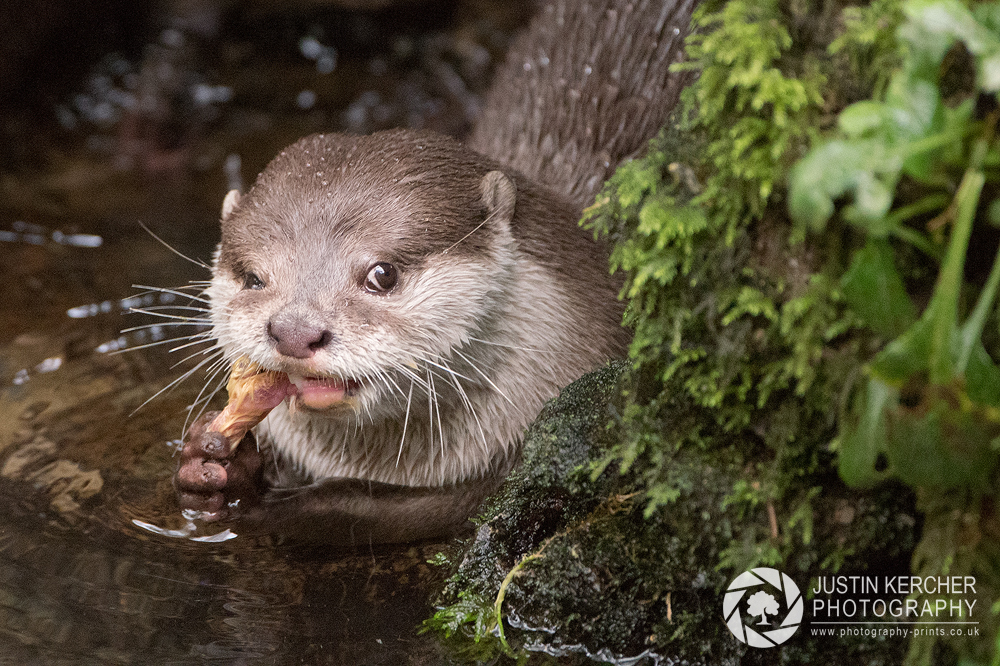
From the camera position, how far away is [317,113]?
5273mm

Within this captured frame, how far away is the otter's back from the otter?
1.30ft

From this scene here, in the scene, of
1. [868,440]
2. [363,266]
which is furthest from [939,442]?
[363,266]

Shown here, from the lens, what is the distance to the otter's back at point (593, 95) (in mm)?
2971

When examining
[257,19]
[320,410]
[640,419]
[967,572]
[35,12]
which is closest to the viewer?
[967,572]

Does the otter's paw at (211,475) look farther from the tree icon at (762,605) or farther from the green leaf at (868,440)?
the green leaf at (868,440)

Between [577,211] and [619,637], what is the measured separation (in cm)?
129

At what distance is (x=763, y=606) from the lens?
1.56 meters

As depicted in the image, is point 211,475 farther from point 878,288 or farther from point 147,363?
point 878,288

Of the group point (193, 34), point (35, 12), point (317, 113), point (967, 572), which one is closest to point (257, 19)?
point (193, 34)

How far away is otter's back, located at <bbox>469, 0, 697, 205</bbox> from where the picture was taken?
2.97m

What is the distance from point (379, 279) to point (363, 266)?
46 millimetres

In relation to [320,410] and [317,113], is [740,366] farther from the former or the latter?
[317,113]

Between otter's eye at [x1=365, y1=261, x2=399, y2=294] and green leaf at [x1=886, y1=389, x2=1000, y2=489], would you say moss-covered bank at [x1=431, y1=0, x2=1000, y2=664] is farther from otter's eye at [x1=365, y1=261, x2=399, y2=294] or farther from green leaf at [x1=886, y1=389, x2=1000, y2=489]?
otter's eye at [x1=365, y1=261, x2=399, y2=294]

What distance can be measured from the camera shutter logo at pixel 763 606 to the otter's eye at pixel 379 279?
989 millimetres
